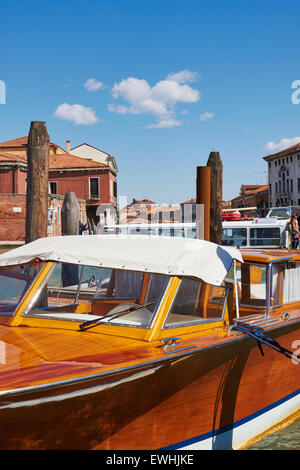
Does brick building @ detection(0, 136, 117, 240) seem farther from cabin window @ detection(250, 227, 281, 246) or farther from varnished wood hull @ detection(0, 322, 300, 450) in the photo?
varnished wood hull @ detection(0, 322, 300, 450)

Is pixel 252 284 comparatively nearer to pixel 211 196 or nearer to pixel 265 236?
pixel 211 196

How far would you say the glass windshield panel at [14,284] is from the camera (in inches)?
159

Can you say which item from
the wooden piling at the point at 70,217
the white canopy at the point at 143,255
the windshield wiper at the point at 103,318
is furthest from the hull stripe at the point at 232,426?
the wooden piling at the point at 70,217

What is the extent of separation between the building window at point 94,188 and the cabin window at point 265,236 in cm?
2662

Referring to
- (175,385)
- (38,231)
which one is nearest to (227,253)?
(175,385)

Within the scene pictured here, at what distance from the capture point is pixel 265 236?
15.1 metres

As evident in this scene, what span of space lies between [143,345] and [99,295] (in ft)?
3.62

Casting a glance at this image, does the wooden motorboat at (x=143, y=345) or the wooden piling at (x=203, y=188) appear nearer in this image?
the wooden motorboat at (x=143, y=345)

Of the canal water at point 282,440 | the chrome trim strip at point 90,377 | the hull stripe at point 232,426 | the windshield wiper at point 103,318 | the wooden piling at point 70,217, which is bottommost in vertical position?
the canal water at point 282,440

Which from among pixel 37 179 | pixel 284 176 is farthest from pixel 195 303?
pixel 284 176

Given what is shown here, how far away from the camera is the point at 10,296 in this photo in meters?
4.17

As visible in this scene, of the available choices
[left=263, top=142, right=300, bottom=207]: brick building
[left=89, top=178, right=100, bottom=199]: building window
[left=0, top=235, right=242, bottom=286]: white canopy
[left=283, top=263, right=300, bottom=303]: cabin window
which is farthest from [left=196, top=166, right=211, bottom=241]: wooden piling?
[left=263, top=142, right=300, bottom=207]: brick building

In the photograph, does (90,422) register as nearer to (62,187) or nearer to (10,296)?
(10,296)

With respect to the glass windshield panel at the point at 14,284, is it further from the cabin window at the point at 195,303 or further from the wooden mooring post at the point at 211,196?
the wooden mooring post at the point at 211,196
